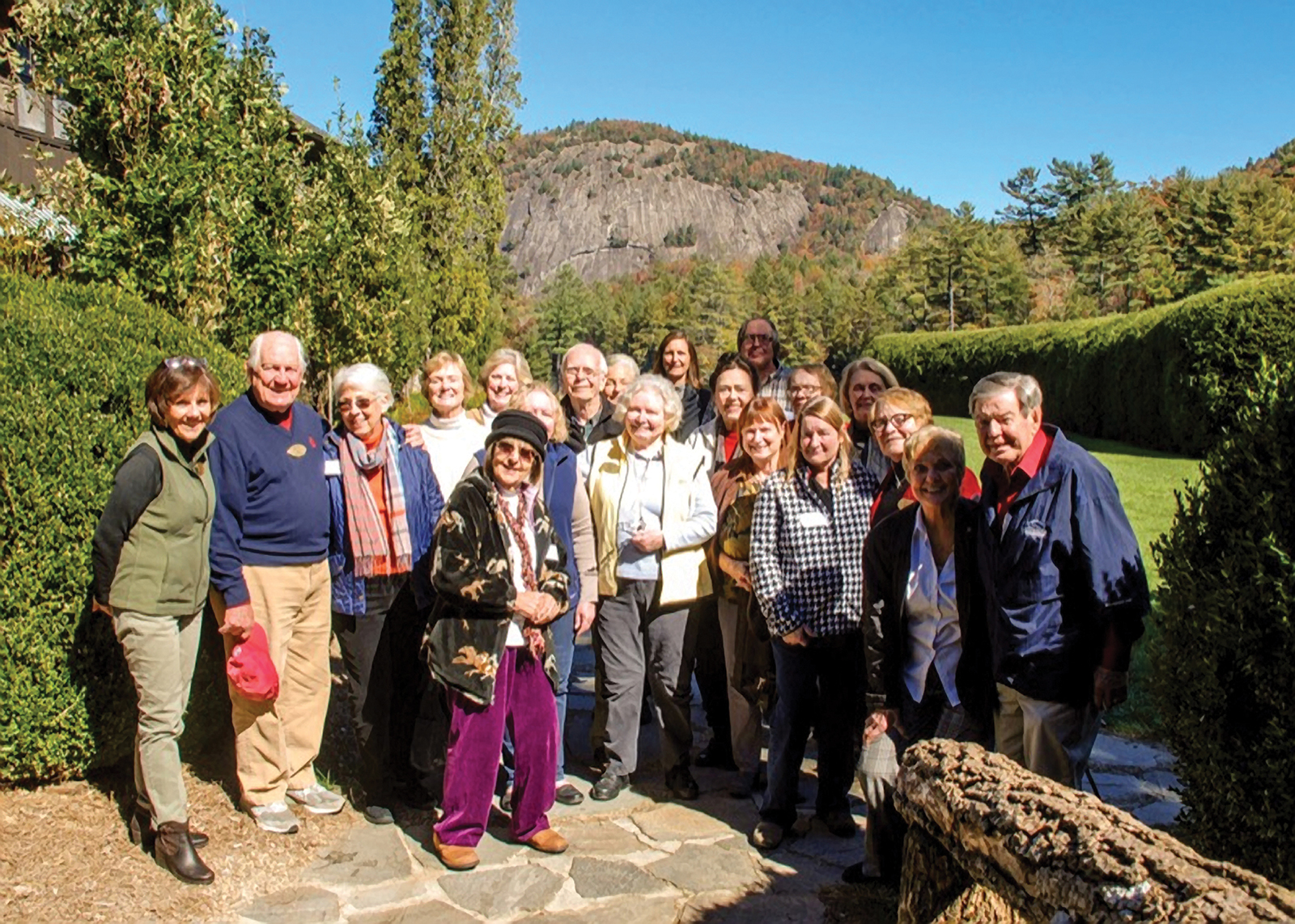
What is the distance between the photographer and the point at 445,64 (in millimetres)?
31766

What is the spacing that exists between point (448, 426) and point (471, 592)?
1.29 meters

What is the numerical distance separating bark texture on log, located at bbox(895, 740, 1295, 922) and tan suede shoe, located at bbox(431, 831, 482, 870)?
196 centimetres

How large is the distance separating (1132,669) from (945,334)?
2900 centimetres

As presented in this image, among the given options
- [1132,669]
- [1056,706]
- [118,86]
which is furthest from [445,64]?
[1056,706]

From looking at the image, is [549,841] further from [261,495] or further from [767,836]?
[261,495]

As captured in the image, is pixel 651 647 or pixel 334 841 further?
pixel 651 647

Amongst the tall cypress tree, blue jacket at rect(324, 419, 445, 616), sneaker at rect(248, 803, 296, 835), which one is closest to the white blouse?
blue jacket at rect(324, 419, 445, 616)

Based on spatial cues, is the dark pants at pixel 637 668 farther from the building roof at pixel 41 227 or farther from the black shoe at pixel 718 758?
the building roof at pixel 41 227

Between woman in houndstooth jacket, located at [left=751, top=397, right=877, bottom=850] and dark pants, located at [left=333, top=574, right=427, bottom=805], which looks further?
dark pants, located at [left=333, top=574, right=427, bottom=805]

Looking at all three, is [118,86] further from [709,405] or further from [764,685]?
[764,685]

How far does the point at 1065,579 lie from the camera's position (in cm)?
353

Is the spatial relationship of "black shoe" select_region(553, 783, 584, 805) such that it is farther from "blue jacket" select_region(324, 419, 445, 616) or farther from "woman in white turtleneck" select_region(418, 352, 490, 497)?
"woman in white turtleneck" select_region(418, 352, 490, 497)

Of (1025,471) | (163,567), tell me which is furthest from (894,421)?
(163,567)

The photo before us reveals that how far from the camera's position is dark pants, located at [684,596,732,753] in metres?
5.61
